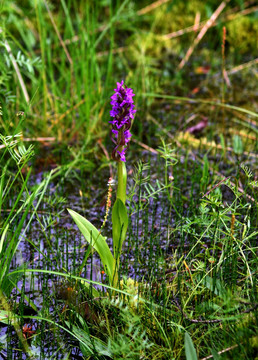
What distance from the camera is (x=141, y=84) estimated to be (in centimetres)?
300

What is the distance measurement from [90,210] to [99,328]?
75cm

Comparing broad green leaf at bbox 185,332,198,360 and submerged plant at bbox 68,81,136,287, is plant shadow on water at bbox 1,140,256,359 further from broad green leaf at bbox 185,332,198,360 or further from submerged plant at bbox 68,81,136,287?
broad green leaf at bbox 185,332,198,360

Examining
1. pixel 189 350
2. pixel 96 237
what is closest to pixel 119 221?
pixel 96 237

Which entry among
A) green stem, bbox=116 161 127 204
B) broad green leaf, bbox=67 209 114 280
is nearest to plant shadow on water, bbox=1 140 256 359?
broad green leaf, bbox=67 209 114 280

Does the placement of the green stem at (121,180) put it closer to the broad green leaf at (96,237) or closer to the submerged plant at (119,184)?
the submerged plant at (119,184)

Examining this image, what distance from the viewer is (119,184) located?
1450 mm

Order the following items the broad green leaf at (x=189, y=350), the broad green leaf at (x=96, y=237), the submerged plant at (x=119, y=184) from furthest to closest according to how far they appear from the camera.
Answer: the broad green leaf at (x=96, y=237)
the submerged plant at (x=119, y=184)
the broad green leaf at (x=189, y=350)

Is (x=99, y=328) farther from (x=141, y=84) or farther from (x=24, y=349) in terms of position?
(x=141, y=84)

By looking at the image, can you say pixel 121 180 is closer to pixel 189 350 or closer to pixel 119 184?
pixel 119 184

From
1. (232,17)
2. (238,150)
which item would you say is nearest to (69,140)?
(238,150)

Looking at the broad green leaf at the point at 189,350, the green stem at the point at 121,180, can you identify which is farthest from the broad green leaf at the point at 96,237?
the broad green leaf at the point at 189,350

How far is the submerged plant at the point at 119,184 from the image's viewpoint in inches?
53.5

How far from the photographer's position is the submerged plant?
4.46ft

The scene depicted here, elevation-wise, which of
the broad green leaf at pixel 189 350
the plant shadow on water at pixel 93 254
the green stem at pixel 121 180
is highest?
the green stem at pixel 121 180
